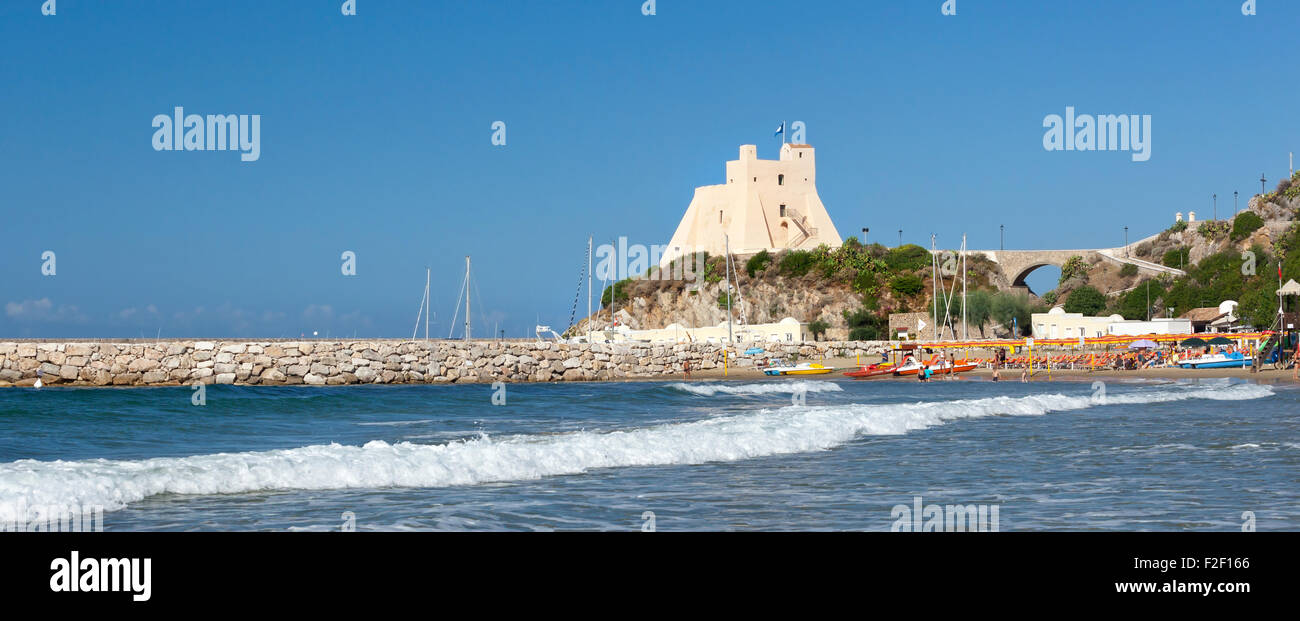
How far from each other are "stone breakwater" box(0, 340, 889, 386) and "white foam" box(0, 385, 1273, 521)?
2354 cm

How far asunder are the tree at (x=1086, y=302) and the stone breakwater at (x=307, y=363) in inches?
1360

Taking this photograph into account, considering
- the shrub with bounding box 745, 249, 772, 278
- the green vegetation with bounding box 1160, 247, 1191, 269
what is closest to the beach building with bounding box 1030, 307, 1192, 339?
the green vegetation with bounding box 1160, 247, 1191, 269

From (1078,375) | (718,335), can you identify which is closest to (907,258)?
(718,335)

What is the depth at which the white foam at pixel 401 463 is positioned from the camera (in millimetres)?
8688

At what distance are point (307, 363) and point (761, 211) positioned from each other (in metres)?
51.5

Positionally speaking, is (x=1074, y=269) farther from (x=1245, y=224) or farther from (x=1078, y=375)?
(x=1078, y=375)

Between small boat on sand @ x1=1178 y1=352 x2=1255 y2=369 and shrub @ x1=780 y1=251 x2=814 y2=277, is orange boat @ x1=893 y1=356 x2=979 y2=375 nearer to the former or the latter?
small boat on sand @ x1=1178 y1=352 x2=1255 y2=369

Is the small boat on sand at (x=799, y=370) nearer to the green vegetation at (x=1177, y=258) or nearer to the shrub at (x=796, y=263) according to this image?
the shrub at (x=796, y=263)

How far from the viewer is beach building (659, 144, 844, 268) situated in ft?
273

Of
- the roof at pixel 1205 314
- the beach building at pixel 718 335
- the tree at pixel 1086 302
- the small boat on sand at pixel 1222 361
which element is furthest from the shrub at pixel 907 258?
the small boat on sand at pixel 1222 361
